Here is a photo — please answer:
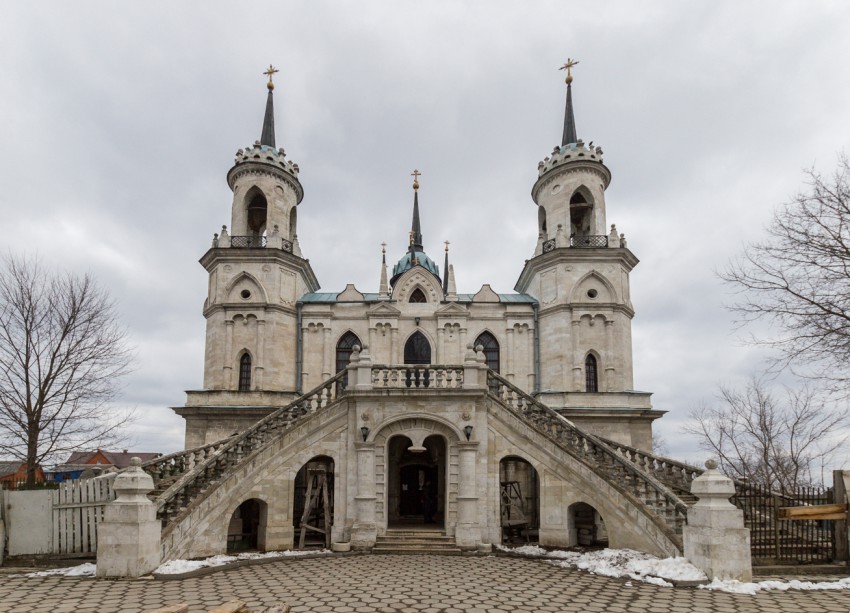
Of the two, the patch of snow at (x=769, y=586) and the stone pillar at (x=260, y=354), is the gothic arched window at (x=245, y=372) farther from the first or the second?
the patch of snow at (x=769, y=586)

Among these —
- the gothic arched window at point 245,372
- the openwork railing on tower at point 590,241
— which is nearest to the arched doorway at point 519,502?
the openwork railing on tower at point 590,241

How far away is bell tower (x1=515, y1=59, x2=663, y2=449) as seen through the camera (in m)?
24.3

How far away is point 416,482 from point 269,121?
834 inches

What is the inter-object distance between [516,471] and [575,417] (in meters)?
3.63

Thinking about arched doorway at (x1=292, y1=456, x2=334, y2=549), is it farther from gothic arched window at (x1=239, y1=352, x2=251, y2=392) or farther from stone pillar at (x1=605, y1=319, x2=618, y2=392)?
stone pillar at (x1=605, y1=319, x2=618, y2=392)

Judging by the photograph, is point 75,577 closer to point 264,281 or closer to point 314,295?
point 264,281

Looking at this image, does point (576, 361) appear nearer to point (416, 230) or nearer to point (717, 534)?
point (717, 534)

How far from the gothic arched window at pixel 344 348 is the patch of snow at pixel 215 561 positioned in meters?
11.4

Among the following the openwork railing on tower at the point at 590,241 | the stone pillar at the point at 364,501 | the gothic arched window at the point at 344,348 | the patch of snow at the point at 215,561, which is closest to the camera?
the patch of snow at the point at 215,561

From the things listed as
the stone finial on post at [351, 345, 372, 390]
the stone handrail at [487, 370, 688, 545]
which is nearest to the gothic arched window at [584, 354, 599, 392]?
the stone handrail at [487, 370, 688, 545]

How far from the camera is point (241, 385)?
25797 mm

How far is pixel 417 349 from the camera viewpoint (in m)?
26.6

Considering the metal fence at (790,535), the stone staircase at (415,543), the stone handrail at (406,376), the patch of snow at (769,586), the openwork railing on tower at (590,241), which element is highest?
the openwork railing on tower at (590,241)

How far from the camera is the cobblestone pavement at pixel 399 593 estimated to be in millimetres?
9680
